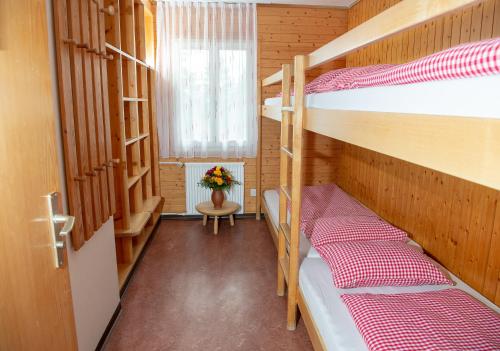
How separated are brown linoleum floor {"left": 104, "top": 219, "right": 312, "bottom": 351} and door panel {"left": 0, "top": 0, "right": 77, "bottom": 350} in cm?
108

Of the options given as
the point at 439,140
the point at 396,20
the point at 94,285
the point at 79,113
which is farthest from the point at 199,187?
the point at 439,140

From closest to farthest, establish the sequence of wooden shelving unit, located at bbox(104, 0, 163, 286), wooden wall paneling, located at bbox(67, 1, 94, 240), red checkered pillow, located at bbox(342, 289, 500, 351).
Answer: red checkered pillow, located at bbox(342, 289, 500, 351) → wooden wall paneling, located at bbox(67, 1, 94, 240) → wooden shelving unit, located at bbox(104, 0, 163, 286)

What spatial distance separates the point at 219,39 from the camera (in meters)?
3.93

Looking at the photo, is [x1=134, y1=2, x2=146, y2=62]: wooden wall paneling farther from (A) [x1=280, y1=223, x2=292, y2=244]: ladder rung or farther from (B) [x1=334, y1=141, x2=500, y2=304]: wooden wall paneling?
(B) [x1=334, y1=141, x2=500, y2=304]: wooden wall paneling

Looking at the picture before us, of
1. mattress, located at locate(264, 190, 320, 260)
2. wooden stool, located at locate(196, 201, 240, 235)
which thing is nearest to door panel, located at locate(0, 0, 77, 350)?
mattress, located at locate(264, 190, 320, 260)

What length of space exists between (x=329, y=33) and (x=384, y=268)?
3096 mm

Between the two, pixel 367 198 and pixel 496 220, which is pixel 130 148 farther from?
pixel 496 220

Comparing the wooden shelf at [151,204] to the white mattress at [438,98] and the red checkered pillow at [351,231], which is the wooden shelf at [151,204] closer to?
the red checkered pillow at [351,231]

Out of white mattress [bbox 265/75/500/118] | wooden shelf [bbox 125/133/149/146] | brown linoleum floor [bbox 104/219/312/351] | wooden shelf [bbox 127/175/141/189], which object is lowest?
brown linoleum floor [bbox 104/219/312/351]

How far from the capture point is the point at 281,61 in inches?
163

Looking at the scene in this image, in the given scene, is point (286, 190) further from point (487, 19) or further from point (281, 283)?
point (487, 19)

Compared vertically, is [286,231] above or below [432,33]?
below

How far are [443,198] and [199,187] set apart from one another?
2.69 m

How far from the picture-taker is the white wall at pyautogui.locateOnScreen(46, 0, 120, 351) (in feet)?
5.39
